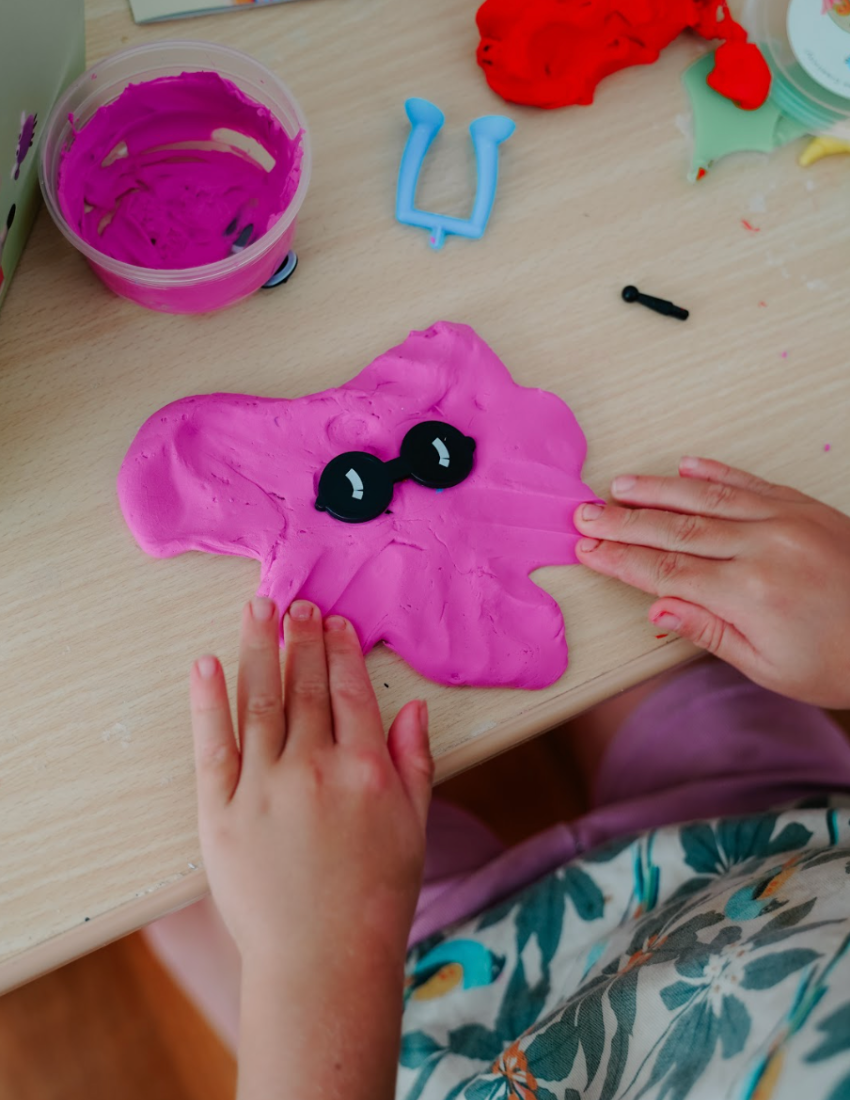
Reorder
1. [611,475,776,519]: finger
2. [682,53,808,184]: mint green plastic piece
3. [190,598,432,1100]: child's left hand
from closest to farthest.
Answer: [190,598,432,1100]: child's left hand, [611,475,776,519]: finger, [682,53,808,184]: mint green plastic piece

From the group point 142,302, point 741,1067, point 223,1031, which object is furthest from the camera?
point 223,1031

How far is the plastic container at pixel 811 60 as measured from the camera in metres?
0.67

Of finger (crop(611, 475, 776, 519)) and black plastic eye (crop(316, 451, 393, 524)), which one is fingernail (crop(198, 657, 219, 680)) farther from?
finger (crop(611, 475, 776, 519))

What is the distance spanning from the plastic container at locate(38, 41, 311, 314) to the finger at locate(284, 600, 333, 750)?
21 centimetres

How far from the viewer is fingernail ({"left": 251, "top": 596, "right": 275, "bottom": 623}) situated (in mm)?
507

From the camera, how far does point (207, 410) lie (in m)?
0.55

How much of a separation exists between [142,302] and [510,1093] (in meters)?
0.56

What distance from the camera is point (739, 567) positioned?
1.86ft

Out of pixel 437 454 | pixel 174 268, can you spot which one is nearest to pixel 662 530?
pixel 437 454

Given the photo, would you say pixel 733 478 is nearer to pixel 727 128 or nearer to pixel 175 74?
pixel 727 128

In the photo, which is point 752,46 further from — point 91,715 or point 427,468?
point 91,715

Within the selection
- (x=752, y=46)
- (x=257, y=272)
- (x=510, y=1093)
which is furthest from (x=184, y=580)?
(x=752, y=46)

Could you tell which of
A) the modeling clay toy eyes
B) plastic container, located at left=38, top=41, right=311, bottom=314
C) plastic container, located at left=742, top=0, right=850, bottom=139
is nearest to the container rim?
plastic container, located at left=38, top=41, right=311, bottom=314

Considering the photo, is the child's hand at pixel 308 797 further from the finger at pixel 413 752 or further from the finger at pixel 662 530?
the finger at pixel 662 530
